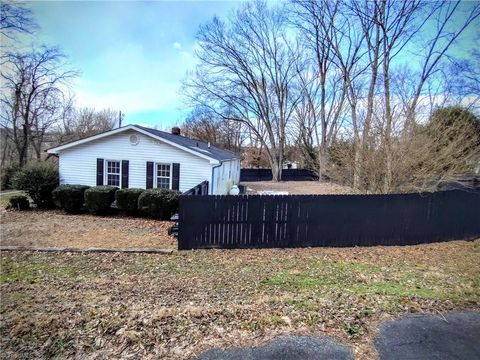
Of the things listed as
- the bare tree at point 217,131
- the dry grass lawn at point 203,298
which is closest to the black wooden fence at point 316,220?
the dry grass lawn at point 203,298

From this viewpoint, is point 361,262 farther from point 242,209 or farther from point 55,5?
point 55,5

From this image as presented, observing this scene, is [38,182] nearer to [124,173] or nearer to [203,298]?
[124,173]

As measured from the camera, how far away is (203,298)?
13.6 ft

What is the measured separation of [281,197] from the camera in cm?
776

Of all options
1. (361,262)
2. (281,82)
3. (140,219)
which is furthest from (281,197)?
(281,82)

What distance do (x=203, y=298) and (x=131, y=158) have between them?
10.6 meters

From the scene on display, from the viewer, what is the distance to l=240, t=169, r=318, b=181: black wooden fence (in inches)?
1428

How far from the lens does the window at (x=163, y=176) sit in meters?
13.5

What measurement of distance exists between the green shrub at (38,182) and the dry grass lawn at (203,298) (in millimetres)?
7208

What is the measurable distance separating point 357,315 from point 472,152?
8.09 metres

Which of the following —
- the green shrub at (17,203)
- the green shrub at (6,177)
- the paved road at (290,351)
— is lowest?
the paved road at (290,351)

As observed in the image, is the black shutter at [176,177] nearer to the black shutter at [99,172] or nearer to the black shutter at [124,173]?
the black shutter at [124,173]

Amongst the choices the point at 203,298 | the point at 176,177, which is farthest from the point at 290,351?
the point at 176,177

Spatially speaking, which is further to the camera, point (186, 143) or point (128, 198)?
point (186, 143)
